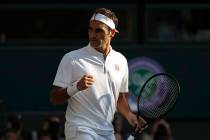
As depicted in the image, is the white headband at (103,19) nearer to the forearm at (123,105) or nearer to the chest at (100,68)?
the chest at (100,68)

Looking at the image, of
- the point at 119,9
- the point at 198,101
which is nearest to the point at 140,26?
the point at 119,9

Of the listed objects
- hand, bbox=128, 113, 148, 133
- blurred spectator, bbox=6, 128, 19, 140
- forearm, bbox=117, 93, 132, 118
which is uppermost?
forearm, bbox=117, 93, 132, 118

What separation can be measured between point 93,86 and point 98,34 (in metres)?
0.36

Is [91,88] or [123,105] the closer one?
[91,88]

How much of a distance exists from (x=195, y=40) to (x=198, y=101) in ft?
2.63

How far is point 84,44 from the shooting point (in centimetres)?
999

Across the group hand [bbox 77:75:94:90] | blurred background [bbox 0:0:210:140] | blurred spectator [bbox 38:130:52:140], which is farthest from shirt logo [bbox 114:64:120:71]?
blurred background [bbox 0:0:210:140]

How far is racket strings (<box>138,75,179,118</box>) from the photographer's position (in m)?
5.77

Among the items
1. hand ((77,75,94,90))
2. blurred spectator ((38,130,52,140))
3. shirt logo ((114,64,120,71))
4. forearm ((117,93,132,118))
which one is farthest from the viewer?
blurred spectator ((38,130,52,140))

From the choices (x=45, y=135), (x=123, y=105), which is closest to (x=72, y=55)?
(x=123, y=105)

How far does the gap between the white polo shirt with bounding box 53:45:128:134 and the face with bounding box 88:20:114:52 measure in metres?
0.09

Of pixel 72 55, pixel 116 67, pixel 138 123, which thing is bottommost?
pixel 138 123

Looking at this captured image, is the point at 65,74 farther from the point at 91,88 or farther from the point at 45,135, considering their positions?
the point at 45,135

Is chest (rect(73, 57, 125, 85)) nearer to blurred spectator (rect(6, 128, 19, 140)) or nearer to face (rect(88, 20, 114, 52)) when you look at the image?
face (rect(88, 20, 114, 52))
